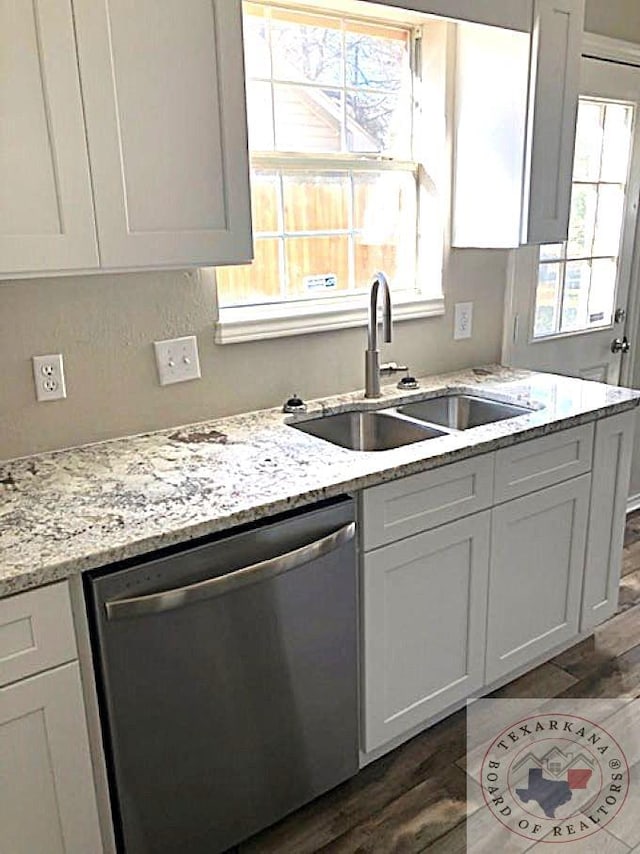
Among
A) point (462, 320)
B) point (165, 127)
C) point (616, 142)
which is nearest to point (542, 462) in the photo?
point (462, 320)

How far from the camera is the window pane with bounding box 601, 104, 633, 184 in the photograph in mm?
2871

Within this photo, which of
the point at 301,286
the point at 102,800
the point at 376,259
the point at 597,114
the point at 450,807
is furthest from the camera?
the point at 597,114

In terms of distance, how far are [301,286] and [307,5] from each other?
811 millimetres

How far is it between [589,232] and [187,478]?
2168 mm

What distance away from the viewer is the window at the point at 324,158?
207cm

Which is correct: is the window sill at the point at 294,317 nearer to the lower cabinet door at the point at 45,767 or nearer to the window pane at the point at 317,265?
the window pane at the point at 317,265

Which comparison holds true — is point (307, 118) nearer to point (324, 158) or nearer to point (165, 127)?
point (324, 158)

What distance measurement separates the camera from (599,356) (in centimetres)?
317

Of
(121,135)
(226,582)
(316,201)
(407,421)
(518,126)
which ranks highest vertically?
(518,126)

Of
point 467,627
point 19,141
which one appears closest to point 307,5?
point 19,141

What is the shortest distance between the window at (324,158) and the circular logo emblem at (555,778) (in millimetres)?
1391

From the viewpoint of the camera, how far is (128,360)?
6.24 ft

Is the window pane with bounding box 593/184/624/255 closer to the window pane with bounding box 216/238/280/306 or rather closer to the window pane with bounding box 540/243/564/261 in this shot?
the window pane with bounding box 540/243/564/261

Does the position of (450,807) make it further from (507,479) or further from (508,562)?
(507,479)
